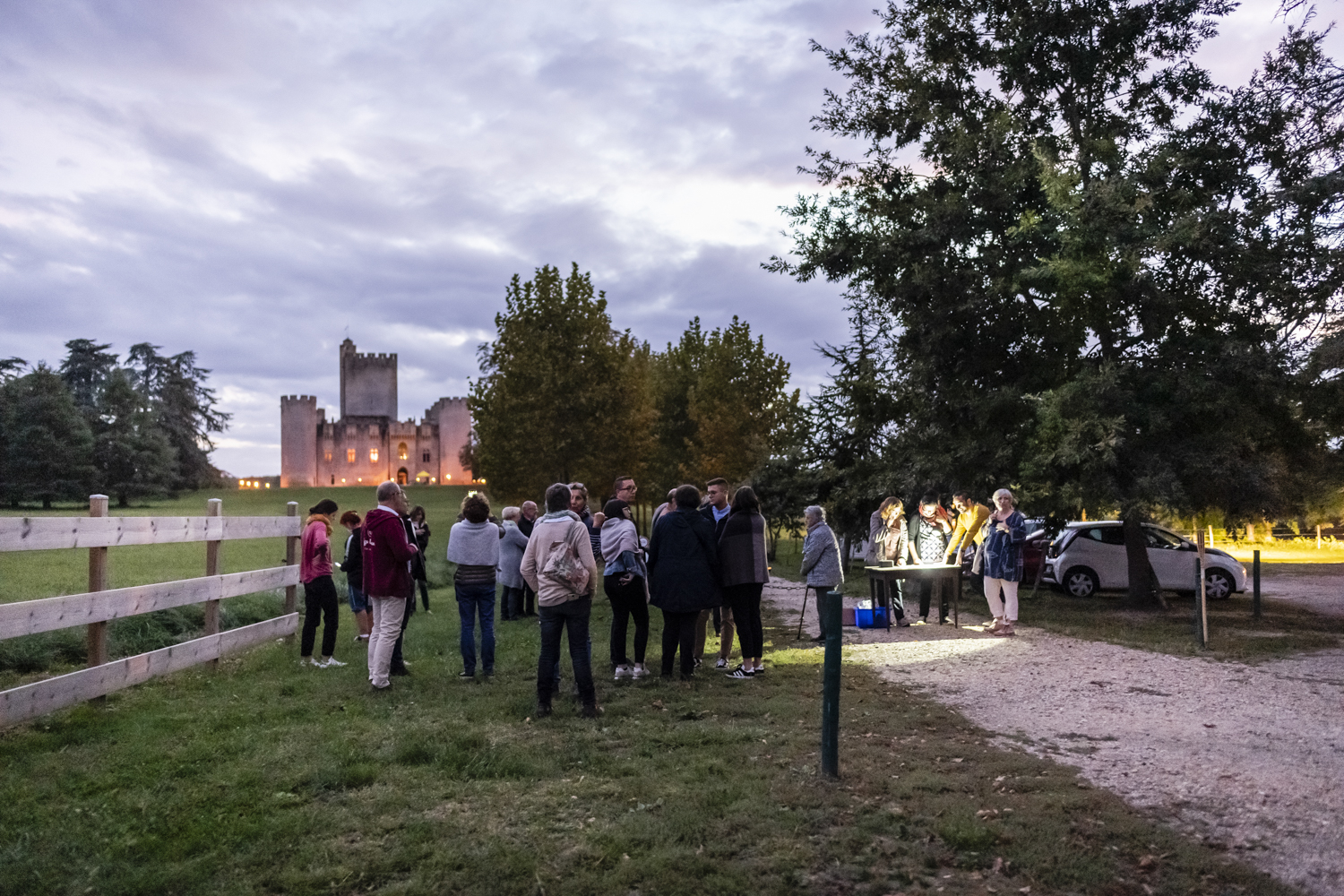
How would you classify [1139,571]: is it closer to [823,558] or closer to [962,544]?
[962,544]

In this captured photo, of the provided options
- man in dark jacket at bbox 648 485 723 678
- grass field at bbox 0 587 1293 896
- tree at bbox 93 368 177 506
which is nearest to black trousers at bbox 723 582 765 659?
man in dark jacket at bbox 648 485 723 678

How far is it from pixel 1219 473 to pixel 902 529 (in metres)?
4.78

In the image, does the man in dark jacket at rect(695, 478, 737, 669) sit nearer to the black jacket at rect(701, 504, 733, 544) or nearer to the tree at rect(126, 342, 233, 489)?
the black jacket at rect(701, 504, 733, 544)

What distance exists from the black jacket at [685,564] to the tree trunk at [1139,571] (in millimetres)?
11201

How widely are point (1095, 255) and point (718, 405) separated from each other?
30.5 m

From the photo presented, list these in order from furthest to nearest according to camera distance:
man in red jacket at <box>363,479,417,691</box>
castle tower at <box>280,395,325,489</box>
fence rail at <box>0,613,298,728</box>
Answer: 1. castle tower at <box>280,395,325,489</box>
2. man in red jacket at <box>363,479,417,691</box>
3. fence rail at <box>0,613,298,728</box>

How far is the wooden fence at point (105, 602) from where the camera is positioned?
687 cm

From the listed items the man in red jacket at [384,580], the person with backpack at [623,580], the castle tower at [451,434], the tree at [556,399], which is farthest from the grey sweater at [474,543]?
the castle tower at [451,434]

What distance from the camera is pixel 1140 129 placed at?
17625mm

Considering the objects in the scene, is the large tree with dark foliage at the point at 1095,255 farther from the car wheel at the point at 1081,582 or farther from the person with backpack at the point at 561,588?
the person with backpack at the point at 561,588

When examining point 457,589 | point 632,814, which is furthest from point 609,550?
point 632,814

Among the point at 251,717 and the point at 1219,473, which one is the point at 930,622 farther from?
the point at 251,717

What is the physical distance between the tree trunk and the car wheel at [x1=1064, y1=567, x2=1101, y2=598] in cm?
205

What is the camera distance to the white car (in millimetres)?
19750
